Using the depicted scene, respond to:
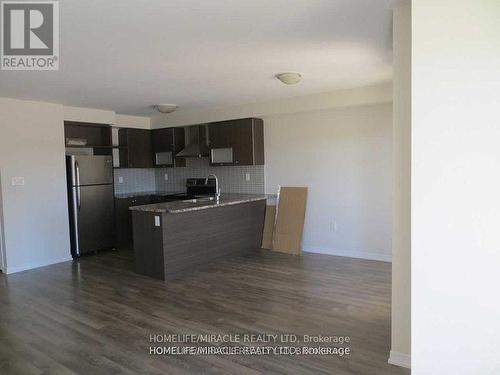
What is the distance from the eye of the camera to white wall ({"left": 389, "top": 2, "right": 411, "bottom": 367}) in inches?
88.7

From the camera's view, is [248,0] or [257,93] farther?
[257,93]

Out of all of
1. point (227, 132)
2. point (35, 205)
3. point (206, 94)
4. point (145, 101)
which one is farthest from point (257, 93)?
point (35, 205)

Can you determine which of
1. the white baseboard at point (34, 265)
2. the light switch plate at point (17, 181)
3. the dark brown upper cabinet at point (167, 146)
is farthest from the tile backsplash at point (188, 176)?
the light switch plate at point (17, 181)

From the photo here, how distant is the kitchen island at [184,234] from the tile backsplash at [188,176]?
77 centimetres

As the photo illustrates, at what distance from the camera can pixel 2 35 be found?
8.50 feet

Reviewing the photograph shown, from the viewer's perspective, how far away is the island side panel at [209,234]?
439 centimetres

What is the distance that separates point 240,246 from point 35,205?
2.97m

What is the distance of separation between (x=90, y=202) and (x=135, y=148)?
4.85 feet

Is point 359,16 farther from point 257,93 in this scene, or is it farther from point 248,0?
point 257,93

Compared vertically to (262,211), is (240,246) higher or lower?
lower

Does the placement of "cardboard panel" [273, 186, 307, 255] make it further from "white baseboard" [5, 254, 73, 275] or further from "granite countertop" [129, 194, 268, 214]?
"white baseboard" [5, 254, 73, 275]
